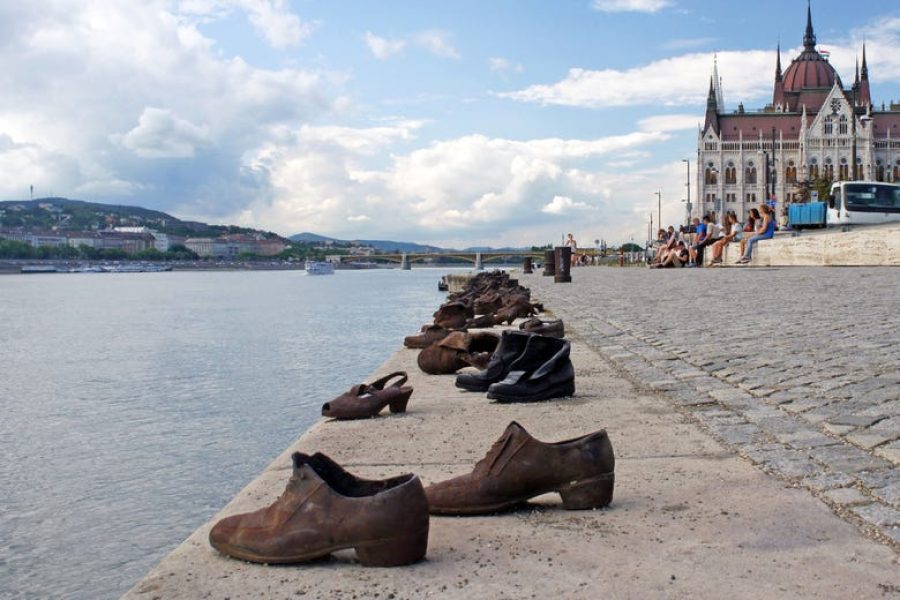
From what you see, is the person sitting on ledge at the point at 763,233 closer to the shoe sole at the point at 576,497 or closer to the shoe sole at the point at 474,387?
the shoe sole at the point at 474,387

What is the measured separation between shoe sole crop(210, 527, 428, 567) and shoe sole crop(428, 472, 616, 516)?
466 millimetres

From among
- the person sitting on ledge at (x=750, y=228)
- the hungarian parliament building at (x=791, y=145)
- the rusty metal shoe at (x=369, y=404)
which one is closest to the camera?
the rusty metal shoe at (x=369, y=404)

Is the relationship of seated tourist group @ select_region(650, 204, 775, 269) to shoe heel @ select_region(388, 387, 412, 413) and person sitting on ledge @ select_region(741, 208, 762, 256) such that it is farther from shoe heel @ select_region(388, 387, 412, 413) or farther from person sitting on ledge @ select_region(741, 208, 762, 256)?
shoe heel @ select_region(388, 387, 412, 413)

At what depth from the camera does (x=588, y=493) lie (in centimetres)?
329

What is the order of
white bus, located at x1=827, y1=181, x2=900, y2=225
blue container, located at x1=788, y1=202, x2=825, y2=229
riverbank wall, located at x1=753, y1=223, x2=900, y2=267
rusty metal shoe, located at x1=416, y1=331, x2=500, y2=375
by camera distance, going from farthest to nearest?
blue container, located at x1=788, y1=202, x2=825, y2=229 < white bus, located at x1=827, y1=181, x2=900, y2=225 < riverbank wall, located at x1=753, y1=223, x2=900, y2=267 < rusty metal shoe, located at x1=416, y1=331, x2=500, y2=375

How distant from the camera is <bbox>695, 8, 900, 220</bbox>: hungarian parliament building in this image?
12950 cm

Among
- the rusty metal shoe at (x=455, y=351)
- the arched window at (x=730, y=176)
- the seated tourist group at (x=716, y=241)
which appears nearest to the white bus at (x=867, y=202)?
the seated tourist group at (x=716, y=241)

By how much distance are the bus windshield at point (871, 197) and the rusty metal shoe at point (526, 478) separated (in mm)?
36030

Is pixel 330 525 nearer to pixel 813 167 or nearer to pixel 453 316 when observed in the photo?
pixel 453 316

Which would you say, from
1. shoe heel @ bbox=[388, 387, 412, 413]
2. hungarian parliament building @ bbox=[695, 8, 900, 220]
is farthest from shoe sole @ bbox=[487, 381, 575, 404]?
hungarian parliament building @ bbox=[695, 8, 900, 220]

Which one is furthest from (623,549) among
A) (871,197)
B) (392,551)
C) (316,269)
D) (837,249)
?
(316,269)

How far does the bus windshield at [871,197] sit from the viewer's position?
35562 millimetres

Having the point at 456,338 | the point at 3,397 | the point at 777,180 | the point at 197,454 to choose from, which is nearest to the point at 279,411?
the point at 197,454

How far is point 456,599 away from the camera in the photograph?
2473 millimetres
